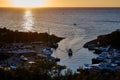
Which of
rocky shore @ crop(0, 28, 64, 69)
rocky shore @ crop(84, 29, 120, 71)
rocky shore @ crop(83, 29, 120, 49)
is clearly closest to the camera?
rocky shore @ crop(84, 29, 120, 71)

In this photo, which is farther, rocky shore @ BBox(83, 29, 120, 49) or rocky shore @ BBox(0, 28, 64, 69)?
rocky shore @ BBox(83, 29, 120, 49)

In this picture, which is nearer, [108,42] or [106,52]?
[106,52]

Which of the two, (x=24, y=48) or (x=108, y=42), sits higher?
(x=108, y=42)

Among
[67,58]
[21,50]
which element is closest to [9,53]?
[21,50]

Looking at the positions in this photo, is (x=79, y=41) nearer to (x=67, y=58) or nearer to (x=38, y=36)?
(x=38, y=36)

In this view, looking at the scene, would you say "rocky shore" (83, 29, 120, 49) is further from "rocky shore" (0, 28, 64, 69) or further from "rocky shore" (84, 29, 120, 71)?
"rocky shore" (0, 28, 64, 69)

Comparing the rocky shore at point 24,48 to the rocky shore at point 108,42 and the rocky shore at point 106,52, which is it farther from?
the rocky shore at point 108,42

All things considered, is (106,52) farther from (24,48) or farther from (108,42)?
(24,48)

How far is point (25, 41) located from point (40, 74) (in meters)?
58.4

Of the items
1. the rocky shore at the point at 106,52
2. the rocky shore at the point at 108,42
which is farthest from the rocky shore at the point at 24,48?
the rocky shore at the point at 108,42

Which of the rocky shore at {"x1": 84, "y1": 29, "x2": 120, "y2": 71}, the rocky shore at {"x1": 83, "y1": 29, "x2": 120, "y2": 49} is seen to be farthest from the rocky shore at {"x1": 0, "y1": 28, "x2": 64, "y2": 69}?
the rocky shore at {"x1": 83, "y1": 29, "x2": 120, "y2": 49}

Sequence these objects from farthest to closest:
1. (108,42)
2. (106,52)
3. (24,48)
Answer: (108,42)
(24,48)
(106,52)

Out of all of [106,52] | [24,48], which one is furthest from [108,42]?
[24,48]

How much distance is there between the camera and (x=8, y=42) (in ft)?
276
